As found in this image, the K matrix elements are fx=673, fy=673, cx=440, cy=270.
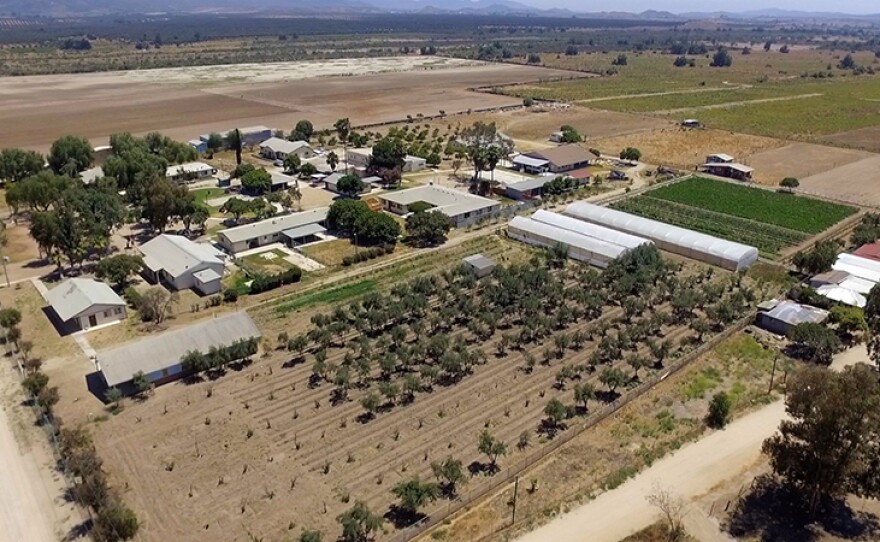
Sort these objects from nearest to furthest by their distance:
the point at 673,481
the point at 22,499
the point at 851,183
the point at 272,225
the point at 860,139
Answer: the point at 22,499 < the point at 673,481 < the point at 272,225 < the point at 851,183 < the point at 860,139

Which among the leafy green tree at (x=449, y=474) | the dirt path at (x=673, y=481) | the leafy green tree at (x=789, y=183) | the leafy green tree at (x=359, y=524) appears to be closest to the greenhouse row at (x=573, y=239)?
the dirt path at (x=673, y=481)

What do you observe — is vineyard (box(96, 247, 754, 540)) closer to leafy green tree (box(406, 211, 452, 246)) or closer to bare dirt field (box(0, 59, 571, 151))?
leafy green tree (box(406, 211, 452, 246))

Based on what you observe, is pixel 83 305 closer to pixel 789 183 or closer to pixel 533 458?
pixel 533 458

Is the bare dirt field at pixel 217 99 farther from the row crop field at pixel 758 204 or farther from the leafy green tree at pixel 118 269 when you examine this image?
the row crop field at pixel 758 204

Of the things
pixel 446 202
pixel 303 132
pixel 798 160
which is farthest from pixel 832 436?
pixel 303 132

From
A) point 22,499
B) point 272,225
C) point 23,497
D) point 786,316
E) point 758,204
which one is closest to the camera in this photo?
point 22,499

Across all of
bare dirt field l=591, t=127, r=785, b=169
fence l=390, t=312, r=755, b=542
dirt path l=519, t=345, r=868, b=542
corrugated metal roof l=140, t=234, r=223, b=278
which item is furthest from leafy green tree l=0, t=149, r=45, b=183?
dirt path l=519, t=345, r=868, b=542
